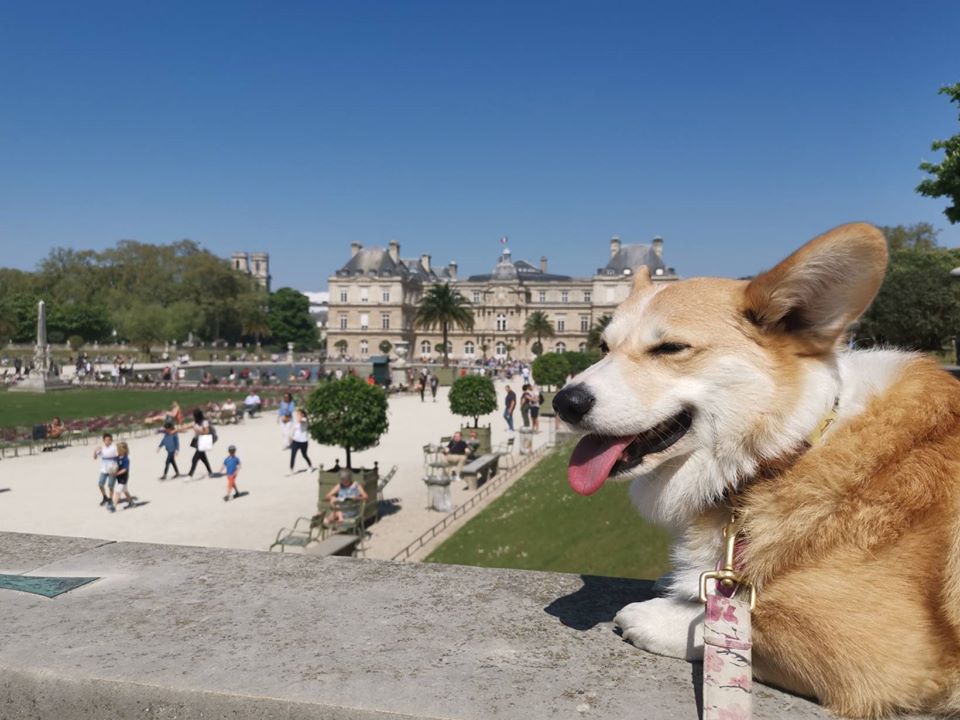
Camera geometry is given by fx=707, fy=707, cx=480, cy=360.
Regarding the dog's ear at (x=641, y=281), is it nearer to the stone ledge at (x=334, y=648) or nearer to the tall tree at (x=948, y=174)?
the stone ledge at (x=334, y=648)

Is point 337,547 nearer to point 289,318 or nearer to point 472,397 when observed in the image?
point 472,397

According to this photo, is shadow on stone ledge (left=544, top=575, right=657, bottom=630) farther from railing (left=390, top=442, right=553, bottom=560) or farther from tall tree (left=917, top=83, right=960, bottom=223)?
tall tree (left=917, top=83, right=960, bottom=223)

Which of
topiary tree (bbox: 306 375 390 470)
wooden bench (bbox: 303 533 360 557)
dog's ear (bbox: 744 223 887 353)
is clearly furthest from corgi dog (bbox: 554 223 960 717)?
topiary tree (bbox: 306 375 390 470)

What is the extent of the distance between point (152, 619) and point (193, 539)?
7882 millimetres

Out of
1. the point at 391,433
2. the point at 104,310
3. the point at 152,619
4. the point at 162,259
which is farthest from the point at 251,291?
the point at 152,619

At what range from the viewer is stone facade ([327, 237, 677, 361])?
7575 centimetres

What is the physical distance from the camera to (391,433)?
1858cm

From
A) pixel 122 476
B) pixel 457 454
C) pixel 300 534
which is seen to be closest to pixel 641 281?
pixel 300 534

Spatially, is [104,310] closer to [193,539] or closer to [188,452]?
[188,452]

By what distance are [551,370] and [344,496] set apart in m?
18.6

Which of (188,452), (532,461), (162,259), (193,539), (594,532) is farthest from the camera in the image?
(162,259)

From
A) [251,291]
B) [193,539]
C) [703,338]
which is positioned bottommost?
[193,539]

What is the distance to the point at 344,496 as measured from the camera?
9156 millimetres

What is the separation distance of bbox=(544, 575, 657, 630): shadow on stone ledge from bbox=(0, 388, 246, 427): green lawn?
2129cm
